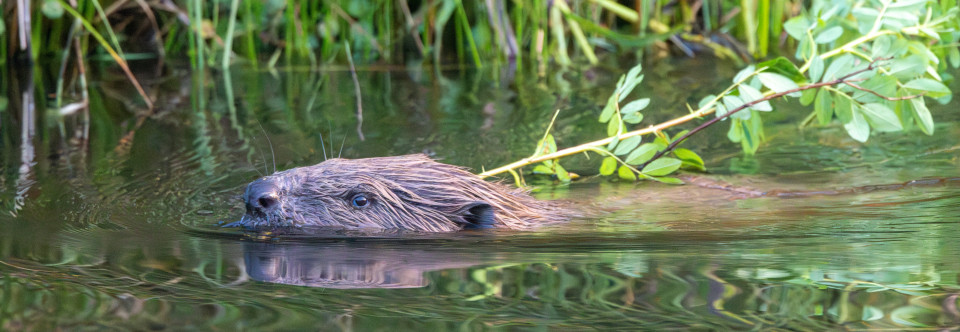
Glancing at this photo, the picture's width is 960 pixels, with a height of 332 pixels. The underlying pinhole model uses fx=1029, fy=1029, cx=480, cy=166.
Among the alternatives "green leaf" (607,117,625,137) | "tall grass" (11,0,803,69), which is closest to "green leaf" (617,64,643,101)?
"green leaf" (607,117,625,137)

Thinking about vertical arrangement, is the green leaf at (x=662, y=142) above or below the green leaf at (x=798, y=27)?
below

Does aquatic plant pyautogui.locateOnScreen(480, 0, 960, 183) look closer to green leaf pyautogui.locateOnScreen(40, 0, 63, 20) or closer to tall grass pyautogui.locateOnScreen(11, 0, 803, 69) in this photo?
tall grass pyautogui.locateOnScreen(11, 0, 803, 69)

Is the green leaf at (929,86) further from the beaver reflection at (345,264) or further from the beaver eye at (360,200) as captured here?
the beaver eye at (360,200)

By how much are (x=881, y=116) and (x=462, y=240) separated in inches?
58.4

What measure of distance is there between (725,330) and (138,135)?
371 cm

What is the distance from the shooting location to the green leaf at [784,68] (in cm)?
336

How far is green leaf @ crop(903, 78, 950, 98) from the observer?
336 centimetres

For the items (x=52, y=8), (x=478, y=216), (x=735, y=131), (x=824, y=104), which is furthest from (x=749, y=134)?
(x=52, y=8)

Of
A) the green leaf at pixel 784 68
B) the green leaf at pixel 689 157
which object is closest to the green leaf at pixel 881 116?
the green leaf at pixel 784 68

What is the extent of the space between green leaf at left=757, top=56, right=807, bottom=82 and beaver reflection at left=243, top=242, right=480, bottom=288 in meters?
1.33

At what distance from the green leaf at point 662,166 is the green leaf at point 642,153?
4cm

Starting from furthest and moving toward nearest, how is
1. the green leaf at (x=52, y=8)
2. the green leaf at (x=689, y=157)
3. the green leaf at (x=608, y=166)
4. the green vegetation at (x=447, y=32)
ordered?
the green leaf at (x=52, y=8), the green vegetation at (x=447, y=32), the green leaf at (x=689, y=157), the green leaf at (x=608, y=166)

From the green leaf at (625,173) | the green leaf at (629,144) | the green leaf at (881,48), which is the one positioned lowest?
the green leaf at (625,173)

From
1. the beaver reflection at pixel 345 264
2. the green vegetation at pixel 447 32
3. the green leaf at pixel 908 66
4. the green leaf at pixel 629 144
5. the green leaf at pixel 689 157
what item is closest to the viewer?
the beaver reflection at pixel 345 264
